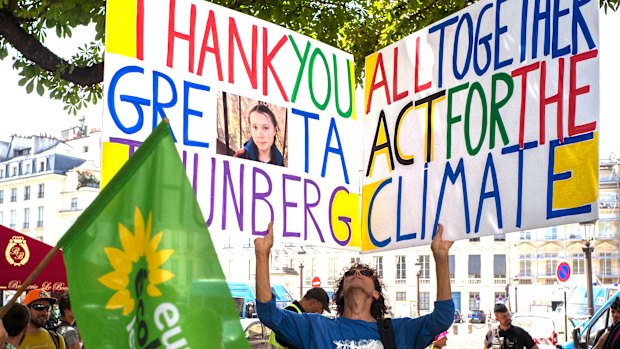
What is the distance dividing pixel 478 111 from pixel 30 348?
338 cm

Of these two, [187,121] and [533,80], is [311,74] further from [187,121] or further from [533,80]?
[533,80]

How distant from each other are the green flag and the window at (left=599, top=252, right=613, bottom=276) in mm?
93124

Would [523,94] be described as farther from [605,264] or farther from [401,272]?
[605,264]

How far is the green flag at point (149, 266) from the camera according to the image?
2.67 meters

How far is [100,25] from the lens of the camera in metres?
6.74

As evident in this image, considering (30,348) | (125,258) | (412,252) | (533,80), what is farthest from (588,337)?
(412,252)

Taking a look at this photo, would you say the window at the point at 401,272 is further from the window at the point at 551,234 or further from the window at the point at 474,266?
the window at the point at 551,234

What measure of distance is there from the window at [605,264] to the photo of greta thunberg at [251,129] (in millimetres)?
91127

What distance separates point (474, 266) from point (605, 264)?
38.0ft

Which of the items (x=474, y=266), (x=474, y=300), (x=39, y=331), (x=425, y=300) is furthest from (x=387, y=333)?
(x=425, y=300)

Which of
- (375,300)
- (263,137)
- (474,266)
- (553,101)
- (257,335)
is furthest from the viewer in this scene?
(474,266)

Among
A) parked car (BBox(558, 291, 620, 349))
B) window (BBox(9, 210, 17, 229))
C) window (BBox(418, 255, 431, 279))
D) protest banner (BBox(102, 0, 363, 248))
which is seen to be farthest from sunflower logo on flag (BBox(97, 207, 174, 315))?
window (BBox(9, 210, 17, 229))

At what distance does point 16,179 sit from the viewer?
314 feet

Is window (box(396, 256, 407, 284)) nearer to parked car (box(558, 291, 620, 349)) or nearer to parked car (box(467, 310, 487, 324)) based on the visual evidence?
parked car (box(467, 310, 487, 324))
